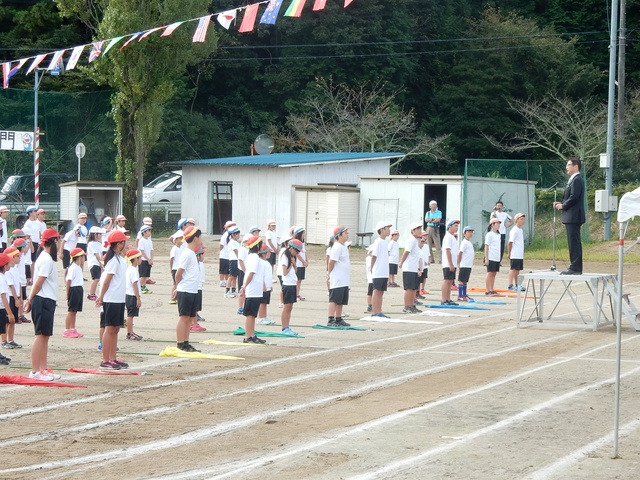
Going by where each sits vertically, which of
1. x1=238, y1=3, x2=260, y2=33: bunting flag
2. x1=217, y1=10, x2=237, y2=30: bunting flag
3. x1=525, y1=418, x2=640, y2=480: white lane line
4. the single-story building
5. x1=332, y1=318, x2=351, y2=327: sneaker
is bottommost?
x1=525, y1=418, x2=640, y2=480: white lane line

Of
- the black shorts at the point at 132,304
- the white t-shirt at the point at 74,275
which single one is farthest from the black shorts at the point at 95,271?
the black shorts at the point at 132,304

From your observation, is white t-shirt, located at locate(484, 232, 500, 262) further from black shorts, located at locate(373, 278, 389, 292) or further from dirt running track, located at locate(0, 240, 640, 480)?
dirt running track, located at locate(0, 240, 640, 480)

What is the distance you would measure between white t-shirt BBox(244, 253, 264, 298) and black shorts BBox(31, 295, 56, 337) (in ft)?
13.5

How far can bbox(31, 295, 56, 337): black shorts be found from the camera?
518 inches

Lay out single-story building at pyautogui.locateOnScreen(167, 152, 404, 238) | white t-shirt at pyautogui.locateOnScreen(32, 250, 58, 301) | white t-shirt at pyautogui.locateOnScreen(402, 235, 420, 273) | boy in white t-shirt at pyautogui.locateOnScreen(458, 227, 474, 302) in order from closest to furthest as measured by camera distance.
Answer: white t-shirt at pyautogui.locateOnScreen(32, 250, 58, 301) → white t-shirt at pyautogui.locateOnScreen(402, 235, 420, 273) → boy in white t-shirt at pyautogui.locateOnScreen(458, 227, 474, 302) → single-story building at pyautogui.locateOnScreen(167, 152, 404, 238)

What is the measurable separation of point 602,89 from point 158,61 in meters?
30.3

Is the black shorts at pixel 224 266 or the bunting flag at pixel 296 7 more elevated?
the bunting flag at pixel 296 7

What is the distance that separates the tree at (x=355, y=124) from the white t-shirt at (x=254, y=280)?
36143 millimetres

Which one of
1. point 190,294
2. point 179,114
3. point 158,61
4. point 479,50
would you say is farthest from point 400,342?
point 479,50

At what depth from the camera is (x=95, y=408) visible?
11547 millimetres

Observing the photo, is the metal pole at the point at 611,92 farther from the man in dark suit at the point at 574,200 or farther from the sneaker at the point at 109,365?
the sneaker at the point at 109,365

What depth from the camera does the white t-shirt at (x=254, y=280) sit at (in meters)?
16.7

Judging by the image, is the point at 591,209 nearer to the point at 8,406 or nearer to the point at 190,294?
the point at 190,294

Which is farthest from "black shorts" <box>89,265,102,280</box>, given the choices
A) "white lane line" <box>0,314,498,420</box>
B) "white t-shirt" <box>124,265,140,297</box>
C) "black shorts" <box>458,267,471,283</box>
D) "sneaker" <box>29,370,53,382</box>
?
"sneaker" <box>29,370,53,382</box>
